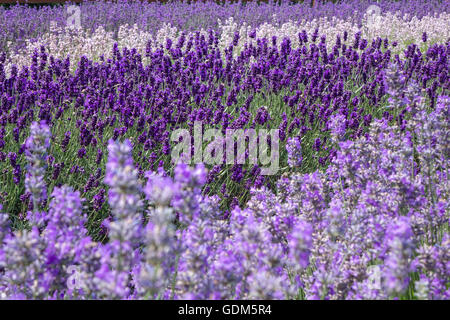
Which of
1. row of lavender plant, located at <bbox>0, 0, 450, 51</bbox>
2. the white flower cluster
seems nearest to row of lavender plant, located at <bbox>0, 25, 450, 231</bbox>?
the white flower cluster

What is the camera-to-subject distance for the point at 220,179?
4.14 metres

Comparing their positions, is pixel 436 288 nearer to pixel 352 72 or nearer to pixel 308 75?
pixel 308 75

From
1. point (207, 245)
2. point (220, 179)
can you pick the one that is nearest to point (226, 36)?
point (220, 179)

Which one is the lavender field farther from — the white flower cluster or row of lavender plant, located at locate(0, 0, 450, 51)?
row of lavender plant, located at locate(0, 0, 450, 51)

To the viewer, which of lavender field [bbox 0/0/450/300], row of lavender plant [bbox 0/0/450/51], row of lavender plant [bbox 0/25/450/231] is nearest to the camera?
lavender field [bbox 0/0/450/300]

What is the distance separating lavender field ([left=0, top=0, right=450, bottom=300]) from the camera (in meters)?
1.54

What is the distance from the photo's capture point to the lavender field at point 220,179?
1543 mm

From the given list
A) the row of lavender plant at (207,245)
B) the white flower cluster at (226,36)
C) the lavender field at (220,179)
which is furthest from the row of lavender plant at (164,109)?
the white flower cluster at (226,36)

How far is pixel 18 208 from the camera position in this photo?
3.58 meters

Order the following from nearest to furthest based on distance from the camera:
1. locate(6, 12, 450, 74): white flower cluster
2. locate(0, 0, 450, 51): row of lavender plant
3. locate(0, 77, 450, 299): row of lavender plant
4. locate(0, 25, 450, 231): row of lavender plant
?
locate(0, 77, 450, 299): row of lavender plant → locate(0, 25, 450, 231): row of lavender plant → locate(6, 12, 450, 74): white flower cluster → locate(0, 0, 450, 51): row of lavender plant

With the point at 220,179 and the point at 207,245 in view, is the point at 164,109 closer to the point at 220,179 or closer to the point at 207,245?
the point at 220,179

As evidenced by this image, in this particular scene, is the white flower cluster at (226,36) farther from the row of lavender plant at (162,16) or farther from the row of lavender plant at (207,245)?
the row of lavender plant at (207,245)
